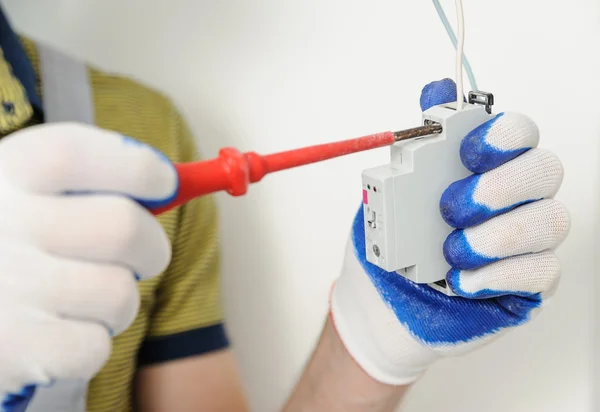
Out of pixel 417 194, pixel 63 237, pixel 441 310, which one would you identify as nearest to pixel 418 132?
pixel 417 194

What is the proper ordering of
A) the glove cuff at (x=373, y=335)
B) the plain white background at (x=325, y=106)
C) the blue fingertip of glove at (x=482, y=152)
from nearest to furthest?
the blue fingertip of glove at (x=482, y=152) < the glove cuff at (x=373, y=335) < the plain white background at (x=325, y=106)

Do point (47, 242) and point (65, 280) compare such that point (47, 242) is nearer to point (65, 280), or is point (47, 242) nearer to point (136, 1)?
point (65, 280)

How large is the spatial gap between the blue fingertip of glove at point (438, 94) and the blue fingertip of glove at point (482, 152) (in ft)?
0.20

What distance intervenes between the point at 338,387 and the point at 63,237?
16.6 inches

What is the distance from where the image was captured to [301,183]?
0.90 m

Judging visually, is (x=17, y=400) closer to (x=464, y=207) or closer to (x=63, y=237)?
(x=63, y=237)

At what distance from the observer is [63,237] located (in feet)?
1.29

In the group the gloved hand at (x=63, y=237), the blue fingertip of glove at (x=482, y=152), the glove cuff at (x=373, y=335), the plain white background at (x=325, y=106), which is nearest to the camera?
the gloved hand at (x=63, y=237)

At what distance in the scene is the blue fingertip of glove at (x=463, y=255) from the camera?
556mm

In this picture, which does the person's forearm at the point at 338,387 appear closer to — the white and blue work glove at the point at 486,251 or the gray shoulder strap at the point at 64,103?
the white and blue work glove at the point at 486,251

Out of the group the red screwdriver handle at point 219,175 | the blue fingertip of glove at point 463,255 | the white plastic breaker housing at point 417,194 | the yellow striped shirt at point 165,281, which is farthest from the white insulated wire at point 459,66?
the yellow striped shirt at point 165,281

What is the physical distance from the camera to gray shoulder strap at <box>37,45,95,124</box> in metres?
0.68

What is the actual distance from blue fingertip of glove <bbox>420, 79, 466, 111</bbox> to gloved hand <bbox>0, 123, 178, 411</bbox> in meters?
0.30

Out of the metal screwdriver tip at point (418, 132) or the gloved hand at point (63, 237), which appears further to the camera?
the metal screwdriver tip at point (418, 132)
